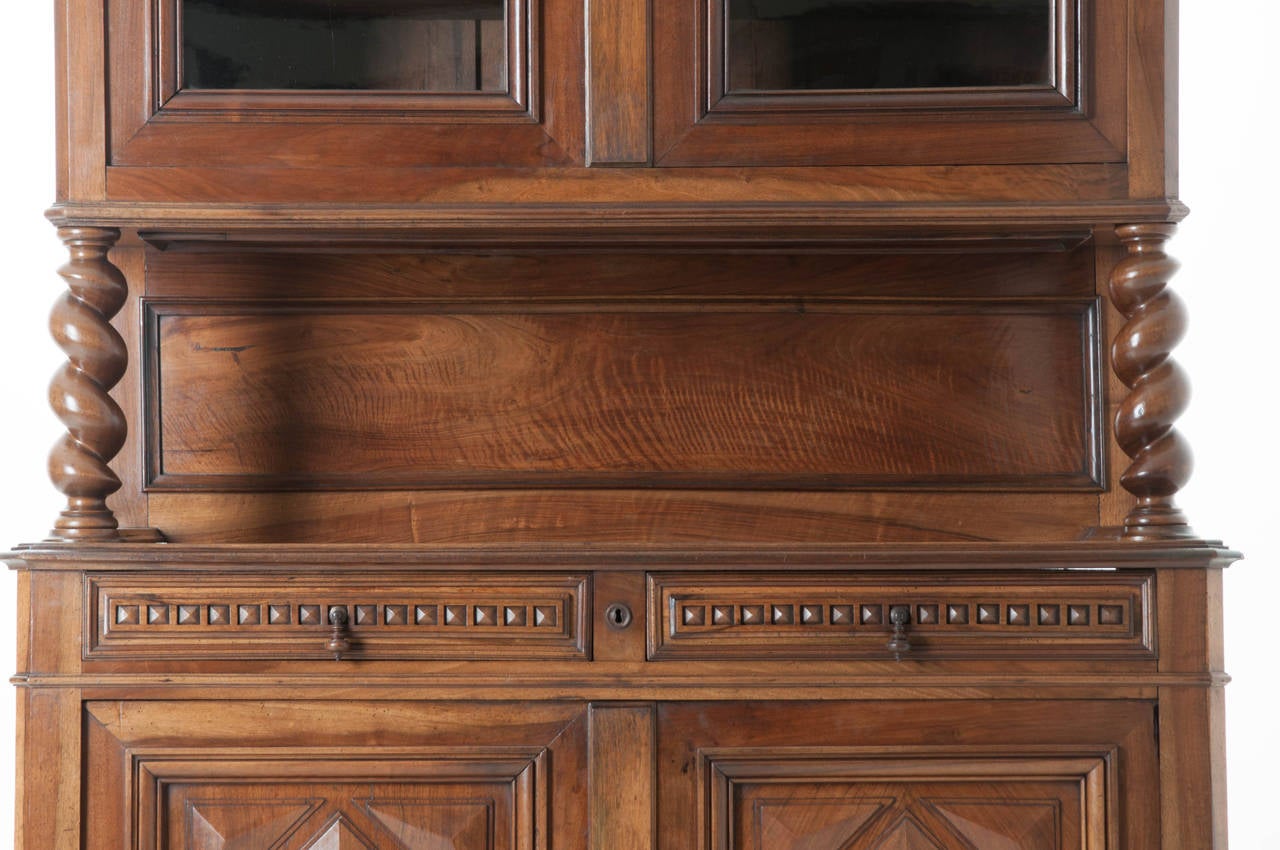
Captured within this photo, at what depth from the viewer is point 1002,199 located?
1.51 meters

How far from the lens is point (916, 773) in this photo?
1.44 metres

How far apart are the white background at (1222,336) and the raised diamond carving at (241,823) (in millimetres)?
888

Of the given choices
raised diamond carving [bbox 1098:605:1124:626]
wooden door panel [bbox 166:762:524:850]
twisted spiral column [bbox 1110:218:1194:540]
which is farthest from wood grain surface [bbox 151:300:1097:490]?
wooden door panel [bbox 166:762:524:850]

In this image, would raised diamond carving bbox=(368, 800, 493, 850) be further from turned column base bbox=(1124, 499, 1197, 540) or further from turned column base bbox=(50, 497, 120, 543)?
turned column base bbox=(1124, 499, 1197, 540)

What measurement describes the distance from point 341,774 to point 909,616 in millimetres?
619

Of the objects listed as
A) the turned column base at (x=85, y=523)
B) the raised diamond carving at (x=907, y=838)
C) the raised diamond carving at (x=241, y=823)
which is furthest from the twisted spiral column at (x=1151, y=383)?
the turned column base at (x=85, y=523)

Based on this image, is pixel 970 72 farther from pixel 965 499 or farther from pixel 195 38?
pixel 195 38

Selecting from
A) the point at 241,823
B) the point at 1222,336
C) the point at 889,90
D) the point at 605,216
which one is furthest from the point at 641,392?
the point at 1222,336

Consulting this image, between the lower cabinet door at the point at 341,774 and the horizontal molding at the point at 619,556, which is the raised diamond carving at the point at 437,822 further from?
the horizontal molding at the point at 619,556

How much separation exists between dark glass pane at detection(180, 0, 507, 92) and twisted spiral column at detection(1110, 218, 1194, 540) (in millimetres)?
738

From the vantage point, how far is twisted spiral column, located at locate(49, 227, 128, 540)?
150cm

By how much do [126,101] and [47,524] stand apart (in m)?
0.91

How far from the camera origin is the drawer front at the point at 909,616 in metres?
1.44

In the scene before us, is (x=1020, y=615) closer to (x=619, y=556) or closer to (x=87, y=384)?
(x=619, y=556)
